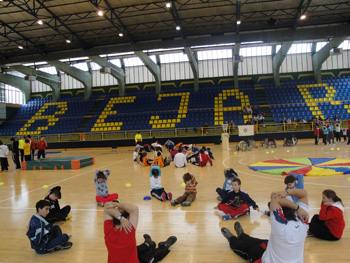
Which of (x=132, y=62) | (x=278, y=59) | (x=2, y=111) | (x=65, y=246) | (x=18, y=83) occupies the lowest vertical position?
(x=65, y=246)

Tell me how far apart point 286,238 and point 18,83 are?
39956mm

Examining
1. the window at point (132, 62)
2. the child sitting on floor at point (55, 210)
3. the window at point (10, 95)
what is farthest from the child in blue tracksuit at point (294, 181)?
the window at point (10, 95)

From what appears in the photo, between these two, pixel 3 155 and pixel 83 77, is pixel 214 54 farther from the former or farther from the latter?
pixel 3 155

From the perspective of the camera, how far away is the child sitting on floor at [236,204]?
5.02 meters

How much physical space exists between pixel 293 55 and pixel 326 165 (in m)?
26.9

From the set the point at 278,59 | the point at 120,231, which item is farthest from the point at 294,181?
the point at 278,59

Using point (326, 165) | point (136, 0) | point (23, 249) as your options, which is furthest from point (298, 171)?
point (136, 0)

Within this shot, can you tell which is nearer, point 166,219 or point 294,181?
point 294,181

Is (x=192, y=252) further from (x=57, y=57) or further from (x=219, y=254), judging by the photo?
(x=57, y=57)

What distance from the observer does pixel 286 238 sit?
2.67 metres

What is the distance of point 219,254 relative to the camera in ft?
12.1

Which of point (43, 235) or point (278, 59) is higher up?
point (278, 59)

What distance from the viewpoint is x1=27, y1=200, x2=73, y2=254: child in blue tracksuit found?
3.90m

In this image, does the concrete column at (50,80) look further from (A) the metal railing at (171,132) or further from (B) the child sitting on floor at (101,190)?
(B) the child sitting on floor at (101,190)
